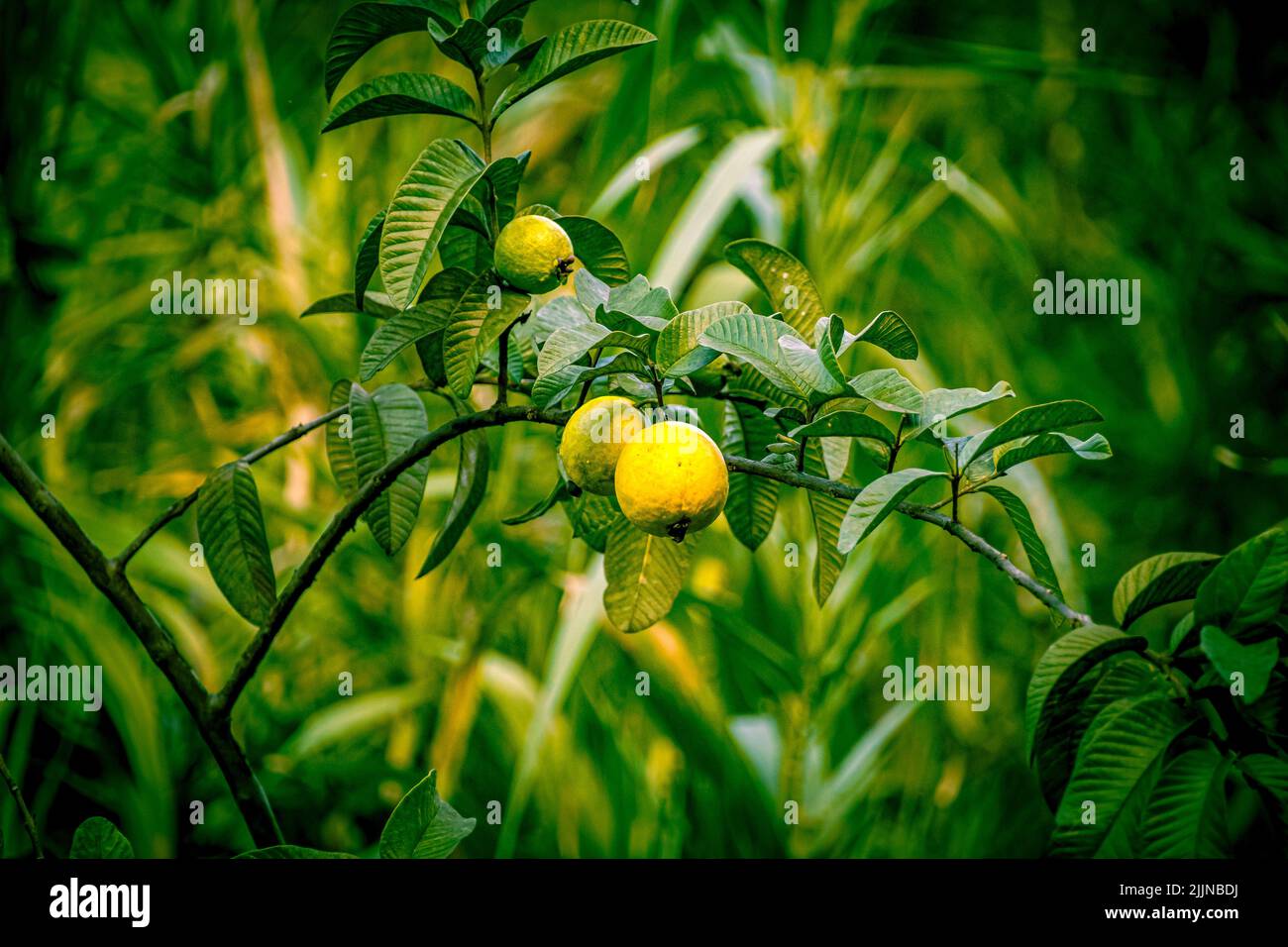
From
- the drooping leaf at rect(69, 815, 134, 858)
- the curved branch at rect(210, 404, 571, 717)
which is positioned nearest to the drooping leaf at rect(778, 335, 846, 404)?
the curved branch at rect(210, 404, 571, 717)

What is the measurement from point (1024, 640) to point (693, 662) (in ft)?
1.30

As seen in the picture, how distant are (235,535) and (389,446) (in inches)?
3.3

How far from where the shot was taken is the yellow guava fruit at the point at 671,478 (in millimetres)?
352

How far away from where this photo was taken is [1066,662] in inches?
14.0

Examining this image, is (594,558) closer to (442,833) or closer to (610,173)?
(610,173)

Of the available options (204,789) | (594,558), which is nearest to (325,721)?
(204,789)

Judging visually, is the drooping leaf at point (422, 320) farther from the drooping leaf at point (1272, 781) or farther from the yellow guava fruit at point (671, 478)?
the drooping leaf at point (1272, 781)

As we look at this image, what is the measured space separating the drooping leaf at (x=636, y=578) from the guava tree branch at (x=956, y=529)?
0.10m
